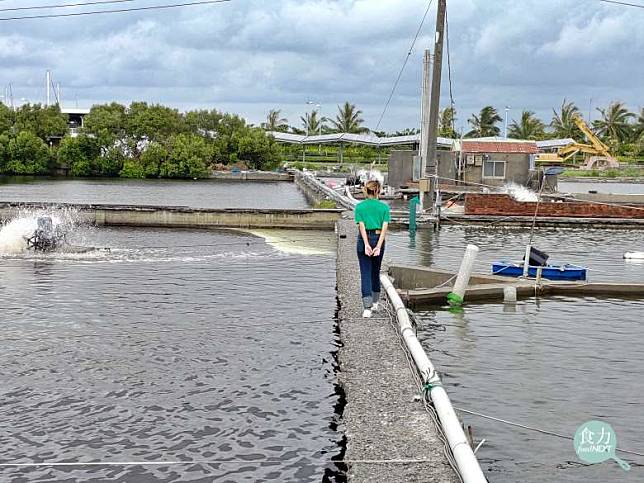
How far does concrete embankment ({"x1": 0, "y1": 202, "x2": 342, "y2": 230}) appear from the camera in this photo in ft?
108

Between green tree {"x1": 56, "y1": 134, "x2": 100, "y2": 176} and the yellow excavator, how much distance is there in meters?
58.7

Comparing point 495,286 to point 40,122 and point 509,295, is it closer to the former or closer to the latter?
point 509,295

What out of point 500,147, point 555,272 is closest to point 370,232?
point 555,272

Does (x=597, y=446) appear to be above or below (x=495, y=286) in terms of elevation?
below

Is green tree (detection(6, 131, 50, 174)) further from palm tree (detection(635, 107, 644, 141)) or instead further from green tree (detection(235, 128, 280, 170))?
palm tree (detection(635, 107, 644, 141))

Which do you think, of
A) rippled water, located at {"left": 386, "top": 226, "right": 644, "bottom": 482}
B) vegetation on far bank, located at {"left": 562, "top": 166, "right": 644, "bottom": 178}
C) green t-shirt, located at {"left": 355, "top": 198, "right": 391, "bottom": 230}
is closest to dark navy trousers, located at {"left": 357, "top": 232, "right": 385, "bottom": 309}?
green t-shirt, located at {"left": 355, "top": 198, "right": 391, "bottom": 230}

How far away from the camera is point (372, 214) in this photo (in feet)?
35.6

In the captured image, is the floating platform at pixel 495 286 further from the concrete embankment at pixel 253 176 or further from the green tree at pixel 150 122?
the green tree at pixel 150 122

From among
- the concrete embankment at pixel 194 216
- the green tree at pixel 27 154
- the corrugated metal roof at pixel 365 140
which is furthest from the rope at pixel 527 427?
the green tree at pixel 27 154

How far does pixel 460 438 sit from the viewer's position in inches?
243

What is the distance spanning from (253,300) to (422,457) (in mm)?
9629

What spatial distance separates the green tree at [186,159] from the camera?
109438mm

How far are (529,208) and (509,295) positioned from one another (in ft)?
62.6

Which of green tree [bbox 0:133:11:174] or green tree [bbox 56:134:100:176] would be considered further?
green tree [bbox 0:133:11:174]
